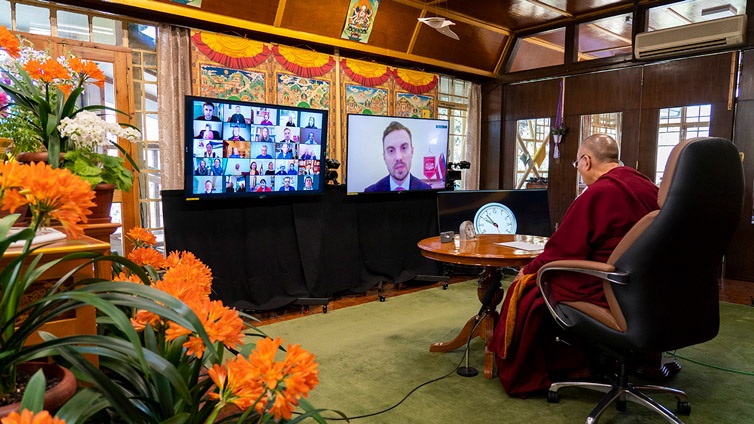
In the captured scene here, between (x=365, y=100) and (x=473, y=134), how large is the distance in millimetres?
2007

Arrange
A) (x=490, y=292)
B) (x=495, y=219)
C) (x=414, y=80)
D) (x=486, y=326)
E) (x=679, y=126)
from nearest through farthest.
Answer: (x=490, y=292) < (x=486, y=326) < (x=495, y=219) < (x=679, y=126) < (x=414, y=80)

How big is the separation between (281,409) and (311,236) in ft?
12.2

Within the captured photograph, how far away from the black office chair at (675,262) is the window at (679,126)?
3.83m

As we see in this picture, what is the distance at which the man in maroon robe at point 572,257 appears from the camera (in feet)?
7.25

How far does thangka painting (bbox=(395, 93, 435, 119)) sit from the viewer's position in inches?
238

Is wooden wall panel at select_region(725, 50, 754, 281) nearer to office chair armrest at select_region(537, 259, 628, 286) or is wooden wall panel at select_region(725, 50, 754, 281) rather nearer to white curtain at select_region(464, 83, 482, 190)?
white curtain at select_region(464, 83, 482, 190)

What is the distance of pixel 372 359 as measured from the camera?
303 centimetres

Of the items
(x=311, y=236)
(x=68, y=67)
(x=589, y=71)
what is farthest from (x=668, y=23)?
(x=68, y=67)

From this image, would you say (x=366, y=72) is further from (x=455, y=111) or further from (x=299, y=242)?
(x=299, y=242)

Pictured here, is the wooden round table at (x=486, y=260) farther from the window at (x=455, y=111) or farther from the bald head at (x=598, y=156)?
the window at (x=455, y=111)

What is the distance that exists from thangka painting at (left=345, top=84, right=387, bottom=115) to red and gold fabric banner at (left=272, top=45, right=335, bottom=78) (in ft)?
1.23

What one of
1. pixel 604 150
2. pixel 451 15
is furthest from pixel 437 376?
pixel 451 15

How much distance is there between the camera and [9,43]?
1308mm

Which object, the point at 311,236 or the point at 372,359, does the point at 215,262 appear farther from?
the point at 372,359
